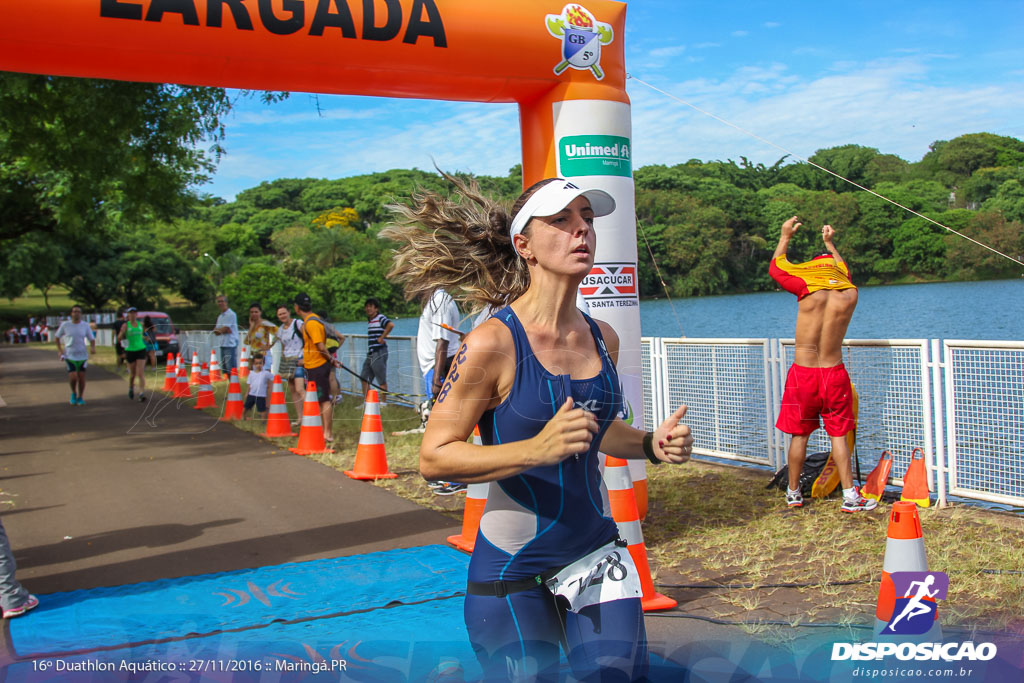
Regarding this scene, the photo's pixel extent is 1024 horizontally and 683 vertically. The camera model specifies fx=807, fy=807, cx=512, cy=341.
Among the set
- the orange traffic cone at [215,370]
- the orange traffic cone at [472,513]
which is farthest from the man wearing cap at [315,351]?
the orange traffic cone at [215,370]

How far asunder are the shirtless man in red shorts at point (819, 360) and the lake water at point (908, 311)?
104 cm

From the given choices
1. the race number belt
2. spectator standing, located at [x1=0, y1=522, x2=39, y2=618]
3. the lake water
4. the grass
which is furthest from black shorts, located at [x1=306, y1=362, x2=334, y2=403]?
the race number belt

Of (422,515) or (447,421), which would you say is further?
(422,515)

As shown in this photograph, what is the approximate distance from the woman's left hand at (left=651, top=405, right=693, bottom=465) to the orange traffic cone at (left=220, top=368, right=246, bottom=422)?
11879 millimetres

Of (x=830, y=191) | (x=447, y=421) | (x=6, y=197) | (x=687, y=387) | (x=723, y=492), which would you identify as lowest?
(x=723, y=492)

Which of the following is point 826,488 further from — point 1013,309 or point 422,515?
point 422,515

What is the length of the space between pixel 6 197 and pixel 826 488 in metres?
20.6

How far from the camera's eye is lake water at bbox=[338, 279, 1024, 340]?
7.70 meters

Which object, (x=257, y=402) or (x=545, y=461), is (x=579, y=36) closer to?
(x=545, y=461)

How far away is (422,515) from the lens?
6.85m

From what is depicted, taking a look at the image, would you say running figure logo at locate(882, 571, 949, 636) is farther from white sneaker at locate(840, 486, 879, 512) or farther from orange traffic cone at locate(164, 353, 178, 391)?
orange traffic cone at locate(164, 353, 178, 391)

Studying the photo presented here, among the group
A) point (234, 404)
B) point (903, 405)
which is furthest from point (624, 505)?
point (234, 404)

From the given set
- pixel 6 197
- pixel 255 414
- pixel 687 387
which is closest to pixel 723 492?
pixel 687 387

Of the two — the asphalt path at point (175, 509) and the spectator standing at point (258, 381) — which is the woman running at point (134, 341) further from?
the spectator standing at point (258, 381)
